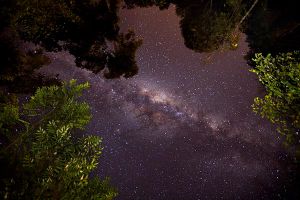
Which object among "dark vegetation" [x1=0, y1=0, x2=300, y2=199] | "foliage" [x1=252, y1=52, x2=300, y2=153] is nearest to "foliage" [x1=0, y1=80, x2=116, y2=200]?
"dark vegetation" [x1=0, y1=0, x2=300, y2=199]

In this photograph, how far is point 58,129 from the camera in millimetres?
9344

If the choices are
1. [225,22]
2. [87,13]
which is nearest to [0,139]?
[87,13]

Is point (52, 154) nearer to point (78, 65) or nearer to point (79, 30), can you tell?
point (78, 65)

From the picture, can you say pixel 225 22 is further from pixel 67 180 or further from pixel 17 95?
pixel 67 180

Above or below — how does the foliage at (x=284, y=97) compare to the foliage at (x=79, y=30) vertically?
above

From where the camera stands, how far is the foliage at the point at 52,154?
660 centimetres

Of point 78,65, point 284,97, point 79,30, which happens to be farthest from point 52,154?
point 79,30

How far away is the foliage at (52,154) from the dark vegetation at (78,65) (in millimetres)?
23

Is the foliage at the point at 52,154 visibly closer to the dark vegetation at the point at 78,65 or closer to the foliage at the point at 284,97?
the dark vegetation at the point at 78,65

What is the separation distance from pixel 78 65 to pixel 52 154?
41.7 feet

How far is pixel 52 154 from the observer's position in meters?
7.23

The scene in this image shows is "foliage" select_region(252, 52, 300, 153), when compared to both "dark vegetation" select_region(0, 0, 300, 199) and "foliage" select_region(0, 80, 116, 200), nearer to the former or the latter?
"dark vegetation" select_region(0, 0, 300, 199)

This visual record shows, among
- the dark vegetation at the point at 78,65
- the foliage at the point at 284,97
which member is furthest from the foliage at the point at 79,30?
the foliage at the point at 284,97

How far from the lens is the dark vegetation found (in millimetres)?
7711
